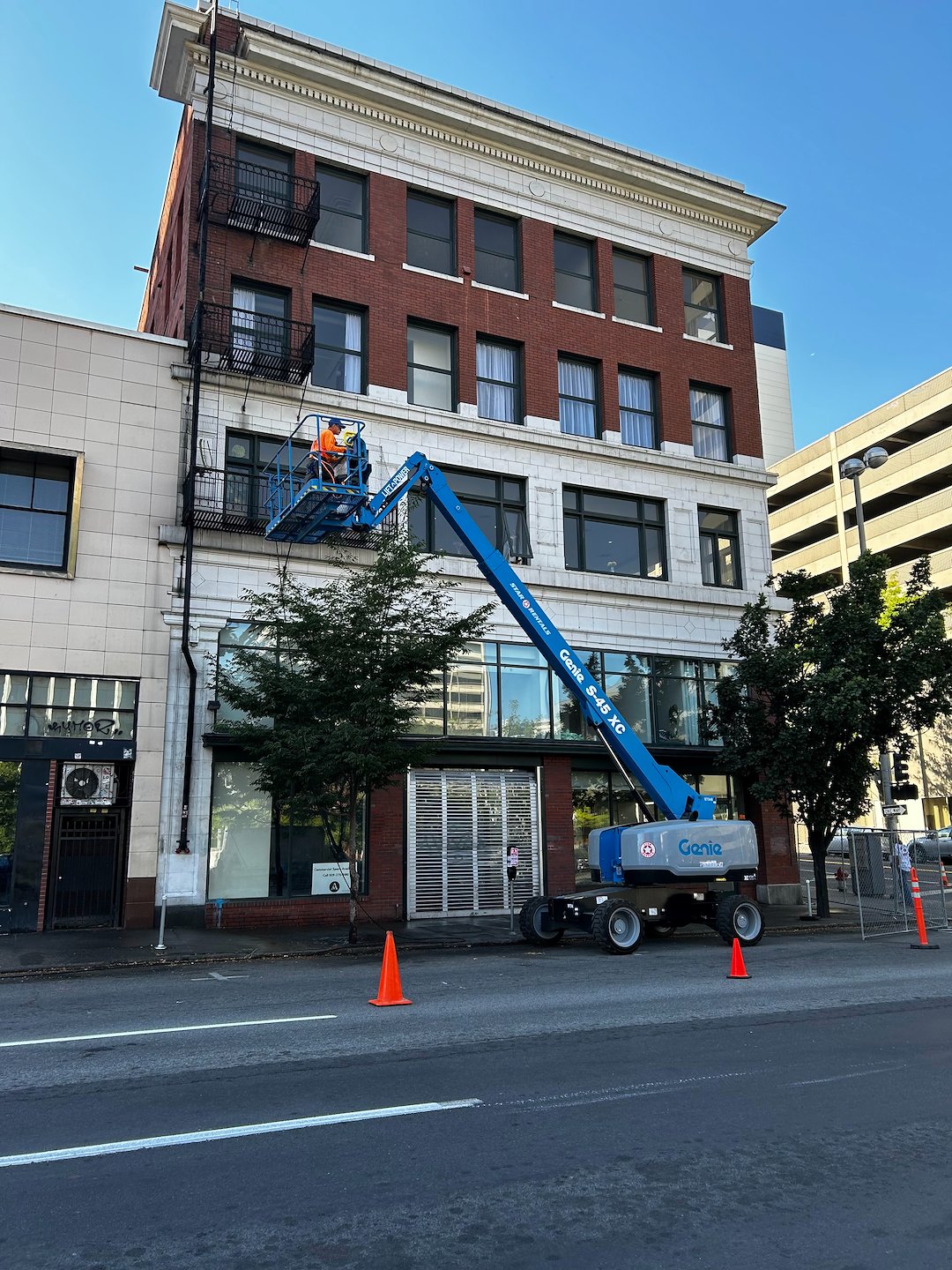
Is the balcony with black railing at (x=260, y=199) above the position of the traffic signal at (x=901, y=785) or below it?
above

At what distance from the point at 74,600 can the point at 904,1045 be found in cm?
1664

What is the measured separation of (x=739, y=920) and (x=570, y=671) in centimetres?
522

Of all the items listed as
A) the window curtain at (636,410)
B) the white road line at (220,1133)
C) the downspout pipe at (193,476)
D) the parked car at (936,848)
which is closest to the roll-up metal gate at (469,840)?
the downspout pipe at (193,476)

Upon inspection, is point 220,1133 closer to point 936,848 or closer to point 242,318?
point 242,318

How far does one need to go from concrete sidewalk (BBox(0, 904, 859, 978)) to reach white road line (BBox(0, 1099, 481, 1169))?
9.64m

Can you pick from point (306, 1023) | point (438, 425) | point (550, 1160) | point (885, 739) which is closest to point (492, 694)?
point (438, 425)

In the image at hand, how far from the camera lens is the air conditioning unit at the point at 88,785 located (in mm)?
19391

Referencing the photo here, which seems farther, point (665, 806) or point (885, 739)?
point (885, 739)

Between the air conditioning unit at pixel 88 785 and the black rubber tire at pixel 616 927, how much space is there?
9.88 meters

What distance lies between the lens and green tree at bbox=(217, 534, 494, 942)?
1666cm

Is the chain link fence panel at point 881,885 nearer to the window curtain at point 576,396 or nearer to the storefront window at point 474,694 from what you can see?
the storefront window at point 474,694

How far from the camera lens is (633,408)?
28.0 meters

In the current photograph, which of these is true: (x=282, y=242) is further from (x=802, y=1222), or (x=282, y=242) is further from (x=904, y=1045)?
(x=802, y=1222)

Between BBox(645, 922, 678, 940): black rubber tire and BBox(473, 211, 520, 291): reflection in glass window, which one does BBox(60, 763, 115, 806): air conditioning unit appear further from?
BBox(473, 211, 520, 291): reflection in glass window
